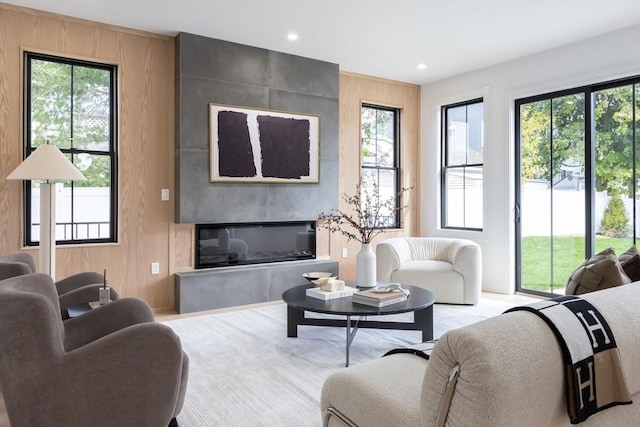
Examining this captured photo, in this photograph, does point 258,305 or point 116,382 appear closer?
point 116,382

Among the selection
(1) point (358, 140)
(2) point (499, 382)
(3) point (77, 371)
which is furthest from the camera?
(1) point (358, 140)

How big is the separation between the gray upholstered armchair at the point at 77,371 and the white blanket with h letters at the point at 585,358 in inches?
55.0

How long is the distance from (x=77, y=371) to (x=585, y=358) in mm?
1716

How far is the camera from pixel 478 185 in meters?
5.96

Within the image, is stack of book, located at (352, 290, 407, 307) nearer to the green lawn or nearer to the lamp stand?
the lamp stand

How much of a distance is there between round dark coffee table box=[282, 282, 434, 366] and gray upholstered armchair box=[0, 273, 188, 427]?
1286 millimetres

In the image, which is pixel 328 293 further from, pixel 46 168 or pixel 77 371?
pixel 46 168

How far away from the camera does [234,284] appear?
15.8 ft

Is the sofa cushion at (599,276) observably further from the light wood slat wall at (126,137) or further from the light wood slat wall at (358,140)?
the light wood slat wall at (126,137)

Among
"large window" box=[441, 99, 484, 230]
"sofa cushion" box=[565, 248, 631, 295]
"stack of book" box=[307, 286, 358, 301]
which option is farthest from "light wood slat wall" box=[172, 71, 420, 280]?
"sofa cushion" box=[565, 248, 631, 295]

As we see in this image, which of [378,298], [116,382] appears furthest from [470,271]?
[116,382]

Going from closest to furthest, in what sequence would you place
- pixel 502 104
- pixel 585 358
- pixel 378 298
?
pixel 585 358
pixel 378 298
pixel 502 104

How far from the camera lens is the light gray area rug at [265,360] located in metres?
2.40

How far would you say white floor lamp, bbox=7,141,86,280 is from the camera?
130 inches
